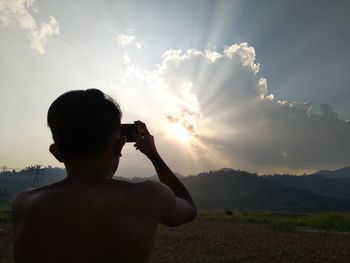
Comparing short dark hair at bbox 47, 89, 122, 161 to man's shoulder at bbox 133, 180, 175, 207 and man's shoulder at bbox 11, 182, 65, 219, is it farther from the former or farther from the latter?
man's shoulder at bbox 133, 180, 175, 207

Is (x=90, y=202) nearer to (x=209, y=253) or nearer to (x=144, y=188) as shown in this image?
(x=144, y=188)

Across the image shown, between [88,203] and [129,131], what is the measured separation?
0.63m

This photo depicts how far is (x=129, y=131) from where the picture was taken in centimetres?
277

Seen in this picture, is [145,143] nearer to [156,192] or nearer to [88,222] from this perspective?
[156,192]

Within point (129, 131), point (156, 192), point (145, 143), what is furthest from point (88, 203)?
point (145, 143)

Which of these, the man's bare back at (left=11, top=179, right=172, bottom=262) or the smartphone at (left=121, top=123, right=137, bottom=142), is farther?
the smartphone at (left=121, top=123, right=137, bottom=142)

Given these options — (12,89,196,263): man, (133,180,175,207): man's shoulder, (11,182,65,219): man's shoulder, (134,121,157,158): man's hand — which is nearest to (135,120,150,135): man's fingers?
(134,121,157,158): man's hand

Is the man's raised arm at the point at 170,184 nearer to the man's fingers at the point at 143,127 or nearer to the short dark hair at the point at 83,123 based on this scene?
the man's fingers at the point at 143,127

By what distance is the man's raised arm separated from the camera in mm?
2589

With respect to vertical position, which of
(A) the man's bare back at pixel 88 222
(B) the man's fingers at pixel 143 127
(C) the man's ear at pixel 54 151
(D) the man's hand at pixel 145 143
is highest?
(B) the man's fingers at pixel 143 127

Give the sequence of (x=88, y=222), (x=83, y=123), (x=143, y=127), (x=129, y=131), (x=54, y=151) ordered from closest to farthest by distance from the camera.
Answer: (x=88, y=222), (x=83, y=123), (x=54, y=151), (x=129, y=131), (x=143, y=127)

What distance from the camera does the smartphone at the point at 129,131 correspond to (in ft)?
8.98

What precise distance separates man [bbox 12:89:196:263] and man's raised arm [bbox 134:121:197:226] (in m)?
0.05

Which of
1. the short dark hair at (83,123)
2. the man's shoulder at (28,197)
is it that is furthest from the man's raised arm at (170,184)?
the man's shoulder at (28,197)
